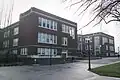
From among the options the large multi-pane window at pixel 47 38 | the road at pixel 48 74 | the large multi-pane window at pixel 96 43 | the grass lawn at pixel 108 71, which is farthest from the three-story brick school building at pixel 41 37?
the large multi-pane window at pixel 96 43

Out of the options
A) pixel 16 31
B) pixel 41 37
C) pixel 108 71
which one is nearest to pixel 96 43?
pixel 41 37

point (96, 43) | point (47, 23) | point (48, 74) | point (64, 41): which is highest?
point (47, 23)

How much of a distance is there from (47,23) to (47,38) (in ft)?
13.2

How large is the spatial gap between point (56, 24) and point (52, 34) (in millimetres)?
3588

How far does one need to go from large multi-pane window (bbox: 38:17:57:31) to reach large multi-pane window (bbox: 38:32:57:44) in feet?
7.01

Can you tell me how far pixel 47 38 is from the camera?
38.4 metres

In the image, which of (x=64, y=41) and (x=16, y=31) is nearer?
(x=16, y=31)

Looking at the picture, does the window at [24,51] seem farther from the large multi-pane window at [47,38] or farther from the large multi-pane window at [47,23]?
the large multi-pane window at [47,23]

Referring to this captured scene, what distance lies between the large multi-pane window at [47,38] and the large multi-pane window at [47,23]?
2.14 metres

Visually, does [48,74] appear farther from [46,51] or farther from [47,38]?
[47,38]

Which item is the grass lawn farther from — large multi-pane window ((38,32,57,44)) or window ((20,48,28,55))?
window ((20,48,28,55))

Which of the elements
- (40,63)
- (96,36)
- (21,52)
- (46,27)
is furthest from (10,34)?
(96,36)

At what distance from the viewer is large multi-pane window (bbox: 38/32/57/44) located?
36606 millimetres

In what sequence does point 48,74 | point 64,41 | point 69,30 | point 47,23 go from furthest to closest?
1. point 69,30
2. point 64,41
3. point 47,23
4. point 48,74
